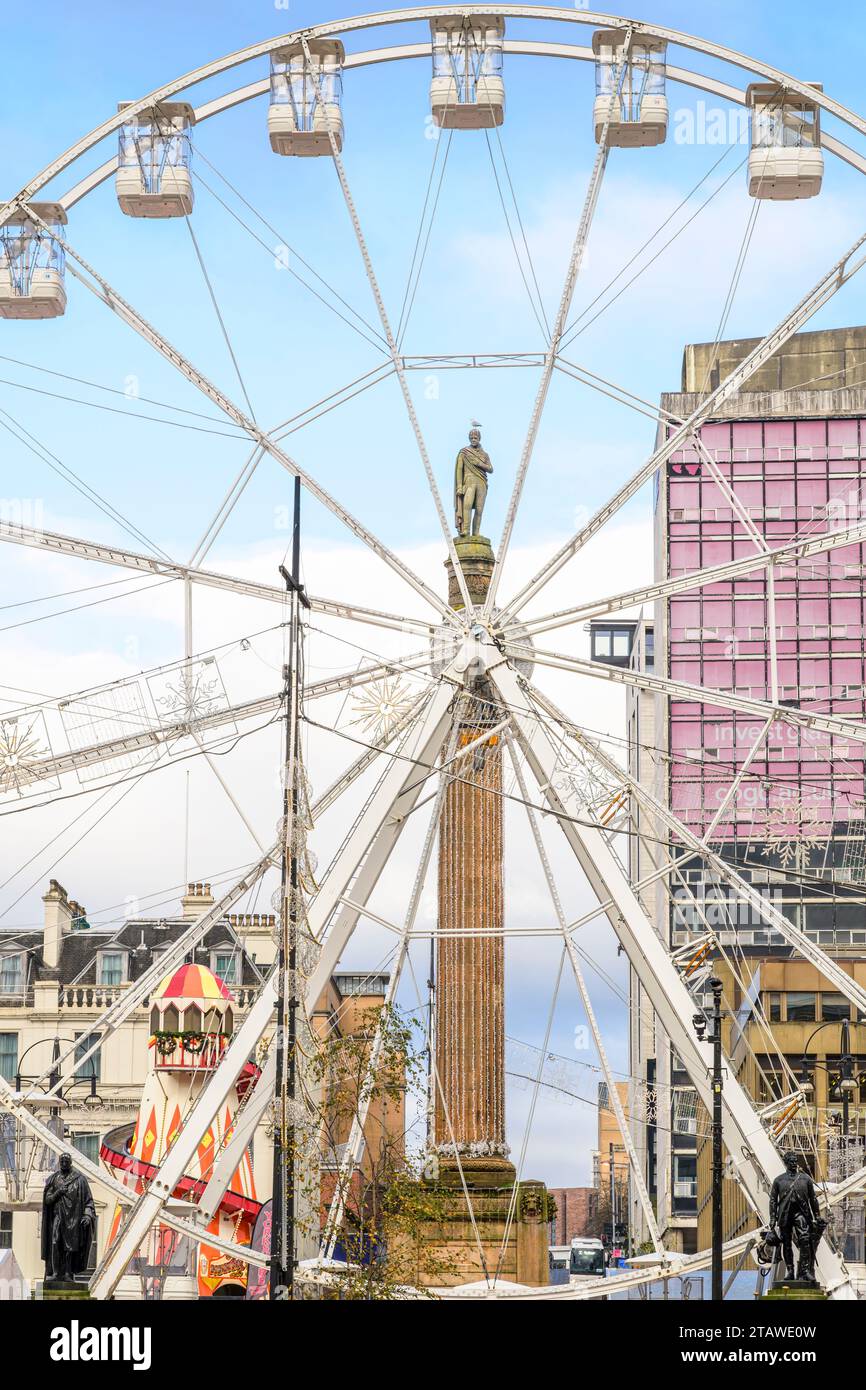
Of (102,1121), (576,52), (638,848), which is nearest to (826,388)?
(638,848)

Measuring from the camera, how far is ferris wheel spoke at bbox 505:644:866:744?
3888 cm

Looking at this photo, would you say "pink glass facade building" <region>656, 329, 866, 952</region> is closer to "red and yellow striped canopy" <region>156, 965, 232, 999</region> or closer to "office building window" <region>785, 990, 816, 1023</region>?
"office building window" <region>785, 990, 816, 1023</region>

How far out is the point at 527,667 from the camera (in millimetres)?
A: 43625

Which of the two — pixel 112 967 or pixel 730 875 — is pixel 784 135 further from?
pixel 112 967

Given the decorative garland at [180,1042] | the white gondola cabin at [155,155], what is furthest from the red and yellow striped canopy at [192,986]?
the white gondola cabin at [155,155]

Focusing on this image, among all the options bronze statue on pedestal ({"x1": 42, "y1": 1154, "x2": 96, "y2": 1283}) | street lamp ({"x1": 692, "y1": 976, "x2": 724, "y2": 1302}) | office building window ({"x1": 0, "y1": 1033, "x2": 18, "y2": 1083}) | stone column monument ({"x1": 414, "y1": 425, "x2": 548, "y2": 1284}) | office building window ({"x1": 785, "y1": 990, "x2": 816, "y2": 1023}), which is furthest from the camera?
office building window ({"x1": 785, "y1": 990, "x2": 816, "y2": 1023})

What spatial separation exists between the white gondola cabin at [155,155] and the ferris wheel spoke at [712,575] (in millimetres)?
9914

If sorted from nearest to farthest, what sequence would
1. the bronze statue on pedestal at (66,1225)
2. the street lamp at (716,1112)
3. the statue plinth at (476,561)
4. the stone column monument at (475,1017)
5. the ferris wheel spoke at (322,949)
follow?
the bronze statue on pedestal at (66,1225), the street lamp at (716,1112), the ferris wheel spoke at (322,949), the stone column monument at (475,1017), the statue plinth at (476,561)

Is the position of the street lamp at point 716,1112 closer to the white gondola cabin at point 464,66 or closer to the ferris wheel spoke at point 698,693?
the ferris wheel spoke at point 698,693

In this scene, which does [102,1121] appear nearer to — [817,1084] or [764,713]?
[817,1084]

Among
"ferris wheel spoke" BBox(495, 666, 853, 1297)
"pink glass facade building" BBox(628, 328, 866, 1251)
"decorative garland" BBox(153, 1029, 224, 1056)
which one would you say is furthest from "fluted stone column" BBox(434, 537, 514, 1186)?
"pink glass facade building" BBox(628, 328, 866, 1251)

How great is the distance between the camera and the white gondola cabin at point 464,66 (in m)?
42.4

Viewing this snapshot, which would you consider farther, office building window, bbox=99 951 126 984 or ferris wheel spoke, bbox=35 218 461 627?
office building window, bbox=99 951 126 984

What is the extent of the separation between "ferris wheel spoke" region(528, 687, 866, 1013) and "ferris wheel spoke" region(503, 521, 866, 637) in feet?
5.07
